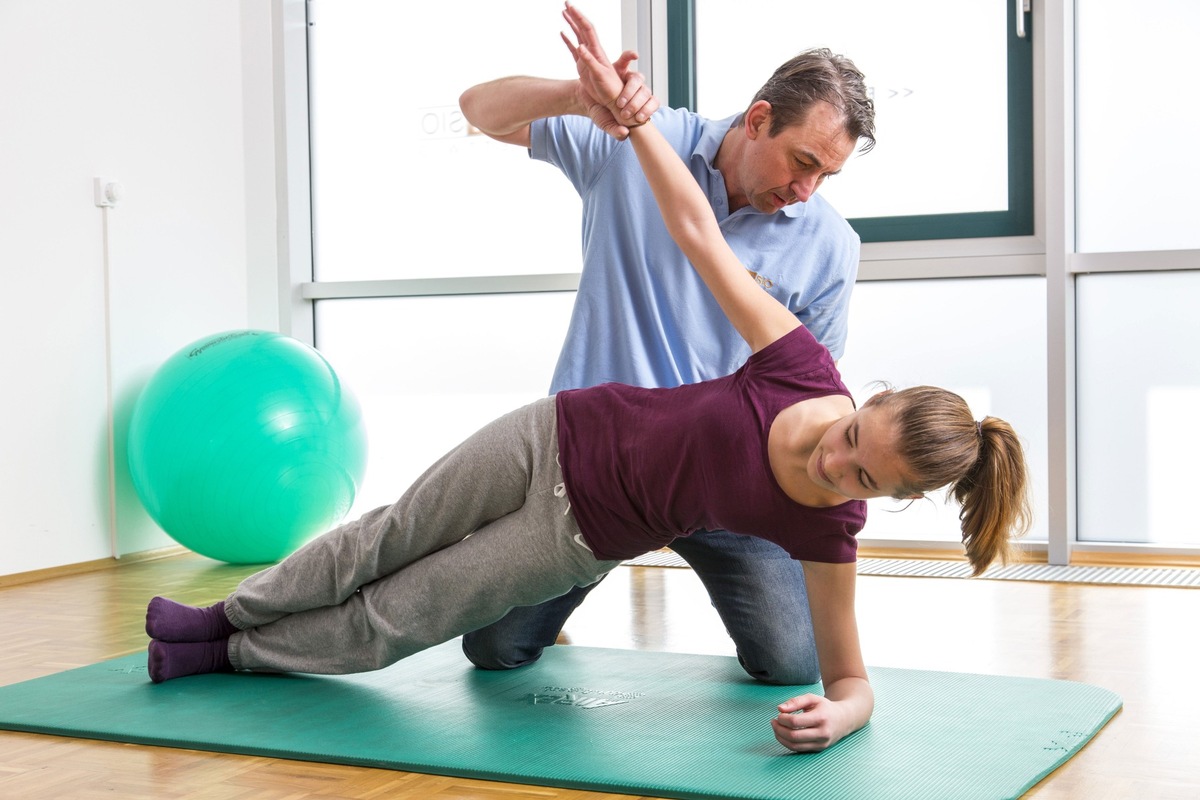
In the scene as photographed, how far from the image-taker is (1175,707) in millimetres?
2146

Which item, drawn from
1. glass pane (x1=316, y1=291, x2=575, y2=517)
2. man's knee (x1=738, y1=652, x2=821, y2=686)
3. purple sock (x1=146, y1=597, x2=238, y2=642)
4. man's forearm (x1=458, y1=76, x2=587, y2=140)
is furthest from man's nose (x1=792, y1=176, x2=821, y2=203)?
glass pane (x1=316, y1=291, x2=575, y2=517)

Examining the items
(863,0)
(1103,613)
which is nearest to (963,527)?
(1103,613)

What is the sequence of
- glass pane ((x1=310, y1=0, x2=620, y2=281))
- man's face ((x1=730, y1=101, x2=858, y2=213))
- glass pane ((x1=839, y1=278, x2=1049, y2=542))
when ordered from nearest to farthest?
man's face ((x1=730, y1=101, x2=858, y2=213)) < glass pane ((x1=839, y1=278, x2=1049, y2=542)) < glass pane ((x1=310, y1=0, x2=620, y2=281))

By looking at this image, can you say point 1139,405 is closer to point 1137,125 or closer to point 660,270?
point 1137,125

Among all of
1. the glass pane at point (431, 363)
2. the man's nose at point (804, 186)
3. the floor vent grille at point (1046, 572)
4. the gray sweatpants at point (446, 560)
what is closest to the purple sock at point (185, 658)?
the gray sweatpants at point (446, 560)

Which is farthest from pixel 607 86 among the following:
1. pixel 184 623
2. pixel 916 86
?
pixel 916 86

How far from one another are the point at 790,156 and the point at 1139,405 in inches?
85.8

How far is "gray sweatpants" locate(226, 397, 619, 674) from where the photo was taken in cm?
201

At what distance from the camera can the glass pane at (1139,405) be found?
380 cm

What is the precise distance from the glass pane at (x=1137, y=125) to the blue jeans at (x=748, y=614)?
2091 mm

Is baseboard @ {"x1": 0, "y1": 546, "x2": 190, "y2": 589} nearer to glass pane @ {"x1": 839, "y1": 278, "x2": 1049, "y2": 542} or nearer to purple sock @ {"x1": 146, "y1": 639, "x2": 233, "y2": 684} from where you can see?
purple sock @ {"x1": 146, "y1": 639, "x2": 233, "y2": 684}

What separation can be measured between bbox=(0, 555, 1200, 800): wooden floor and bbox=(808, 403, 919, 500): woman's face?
471mm

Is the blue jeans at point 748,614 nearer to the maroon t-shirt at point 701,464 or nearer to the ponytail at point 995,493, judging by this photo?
the maroon t-shirt at point 701,464

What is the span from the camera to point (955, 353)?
408cm
